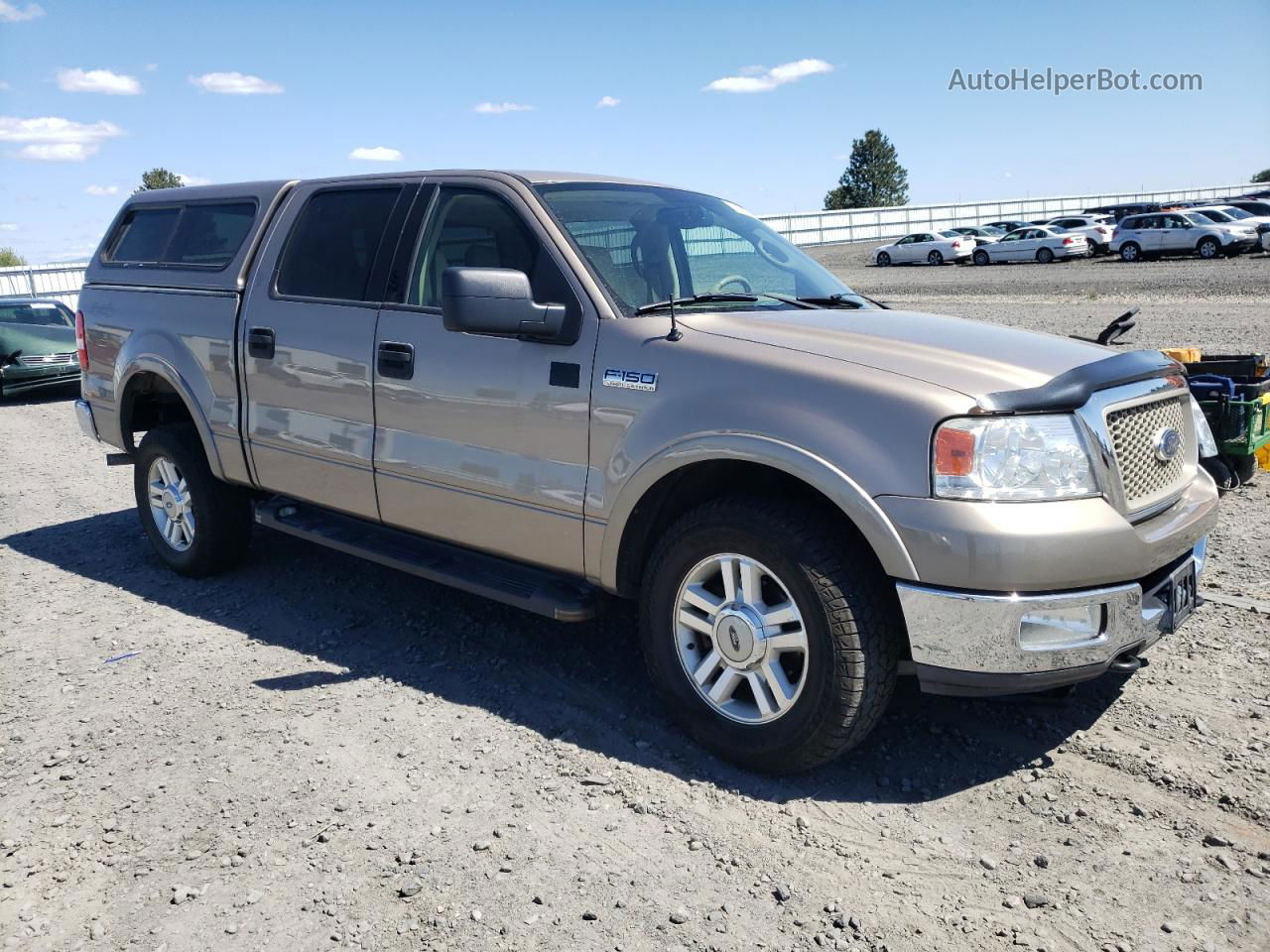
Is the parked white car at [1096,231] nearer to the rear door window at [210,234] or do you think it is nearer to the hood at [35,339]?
the hood at [35,339]

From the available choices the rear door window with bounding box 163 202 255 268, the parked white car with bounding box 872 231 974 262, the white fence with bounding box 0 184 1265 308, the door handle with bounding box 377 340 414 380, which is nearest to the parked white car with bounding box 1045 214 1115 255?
the parked white car with bounding box 872 231 974 262

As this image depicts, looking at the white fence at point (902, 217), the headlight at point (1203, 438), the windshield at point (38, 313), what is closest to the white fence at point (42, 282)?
the windshield at point (38, 313)

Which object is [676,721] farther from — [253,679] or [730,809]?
[253,679]

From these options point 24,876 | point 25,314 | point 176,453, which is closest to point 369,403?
point 176,453

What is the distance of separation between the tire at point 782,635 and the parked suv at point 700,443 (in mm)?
11

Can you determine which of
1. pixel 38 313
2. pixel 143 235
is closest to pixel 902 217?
pixel 38 313

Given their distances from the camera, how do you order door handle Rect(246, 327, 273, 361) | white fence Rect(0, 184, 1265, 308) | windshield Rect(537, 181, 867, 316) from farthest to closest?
white fence Rect(0, 184, 1265, 308) < door handle Rect(246, 327, 273, 361) < windshield Rect(537, 181, 867, 316)

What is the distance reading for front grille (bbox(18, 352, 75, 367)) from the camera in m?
14.5

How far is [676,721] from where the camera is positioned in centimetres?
371

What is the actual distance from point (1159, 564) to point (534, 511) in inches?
85.2

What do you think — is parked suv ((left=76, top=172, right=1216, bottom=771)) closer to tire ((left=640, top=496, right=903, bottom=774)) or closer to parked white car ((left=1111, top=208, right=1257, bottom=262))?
tire ((left=640, top=496, right=903, bottom=774))

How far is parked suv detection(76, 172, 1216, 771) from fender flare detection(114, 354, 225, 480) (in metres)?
0.05

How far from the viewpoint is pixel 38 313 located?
15.7m

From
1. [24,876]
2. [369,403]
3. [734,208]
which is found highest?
[734,208]
